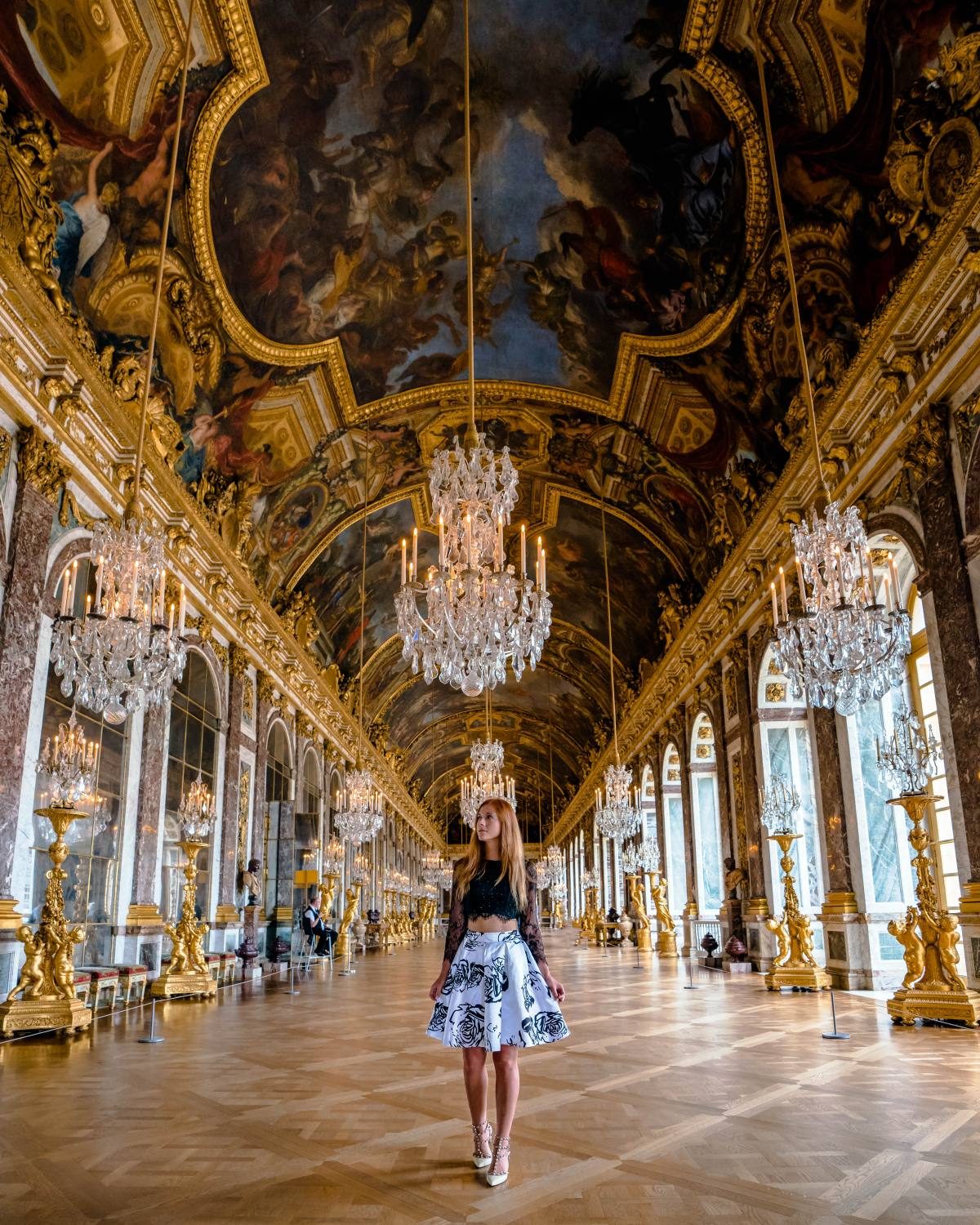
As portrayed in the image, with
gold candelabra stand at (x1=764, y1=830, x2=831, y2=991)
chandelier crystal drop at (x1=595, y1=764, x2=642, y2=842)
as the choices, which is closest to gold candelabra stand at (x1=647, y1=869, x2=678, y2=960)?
chandelier crystal drop at (x1=595, y1=764, x2=642, y2=842)

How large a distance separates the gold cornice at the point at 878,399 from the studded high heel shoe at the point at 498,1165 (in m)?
7.35

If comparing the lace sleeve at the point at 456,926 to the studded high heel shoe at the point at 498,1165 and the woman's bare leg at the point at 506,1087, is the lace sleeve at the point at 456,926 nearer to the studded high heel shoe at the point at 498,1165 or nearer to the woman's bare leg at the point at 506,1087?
the woman's bare leg at the point at 506,1087

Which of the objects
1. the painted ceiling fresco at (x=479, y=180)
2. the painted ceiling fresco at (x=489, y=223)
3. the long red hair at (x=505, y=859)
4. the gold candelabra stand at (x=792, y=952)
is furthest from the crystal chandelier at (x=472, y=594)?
the gold candelabra stand at (x=792, y=952)

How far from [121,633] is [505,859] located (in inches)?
173

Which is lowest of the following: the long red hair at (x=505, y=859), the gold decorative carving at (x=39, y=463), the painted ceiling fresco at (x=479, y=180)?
the long red hair at (x=505, y=859)

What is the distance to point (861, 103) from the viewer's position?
8.34 m

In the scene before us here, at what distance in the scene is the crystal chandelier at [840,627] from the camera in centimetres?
677

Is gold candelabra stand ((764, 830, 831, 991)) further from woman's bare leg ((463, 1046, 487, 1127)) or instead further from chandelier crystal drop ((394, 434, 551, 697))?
woman's bare leg ((463, 1046, 487, 1127))

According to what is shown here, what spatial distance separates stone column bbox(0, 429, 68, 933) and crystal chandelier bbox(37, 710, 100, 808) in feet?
0.97

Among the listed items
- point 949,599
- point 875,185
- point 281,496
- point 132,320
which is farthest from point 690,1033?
point 281,496

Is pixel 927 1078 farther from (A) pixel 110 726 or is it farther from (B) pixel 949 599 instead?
(A) pixel 110 726

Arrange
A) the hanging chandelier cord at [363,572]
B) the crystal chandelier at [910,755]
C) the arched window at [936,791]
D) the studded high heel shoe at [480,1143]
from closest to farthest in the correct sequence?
the studded high heel shoe at [480,1143], the crystal chandelier at [910,755], the arched window at [936,791], the hanging chandelier cord at [363,572]

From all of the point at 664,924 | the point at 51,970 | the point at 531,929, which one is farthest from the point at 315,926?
the point at 531,929

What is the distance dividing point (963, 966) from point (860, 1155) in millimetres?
5607
